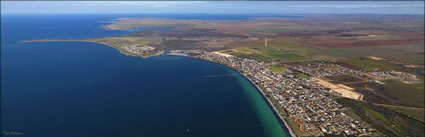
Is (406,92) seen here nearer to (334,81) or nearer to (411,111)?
(411,111)

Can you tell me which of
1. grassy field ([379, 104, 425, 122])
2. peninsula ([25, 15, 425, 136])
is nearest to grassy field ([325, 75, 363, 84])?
peninsula ([25, 15, 425, 136])

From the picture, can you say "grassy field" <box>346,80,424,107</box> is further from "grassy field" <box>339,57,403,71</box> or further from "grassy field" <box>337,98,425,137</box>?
"grassy field" <box>339,57,403,71</box>

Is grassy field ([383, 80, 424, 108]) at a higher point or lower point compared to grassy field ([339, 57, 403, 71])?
lower

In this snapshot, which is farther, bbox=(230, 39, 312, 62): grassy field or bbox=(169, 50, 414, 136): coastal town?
bbox=(230, 39, 312, 62): grassy field

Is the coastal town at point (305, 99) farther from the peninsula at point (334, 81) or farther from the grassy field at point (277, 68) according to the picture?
the grassy field at point (277, 68)

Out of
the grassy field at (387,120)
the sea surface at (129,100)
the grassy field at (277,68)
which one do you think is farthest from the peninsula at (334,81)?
the sea surface at (129,100)

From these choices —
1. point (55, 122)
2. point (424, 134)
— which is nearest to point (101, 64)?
point (55, 122)

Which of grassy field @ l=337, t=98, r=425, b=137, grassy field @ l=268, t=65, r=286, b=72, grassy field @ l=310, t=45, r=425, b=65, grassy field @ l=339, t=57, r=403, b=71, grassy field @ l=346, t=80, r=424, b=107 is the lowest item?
grassy field @ l=337, t=98, r=425, b=137
